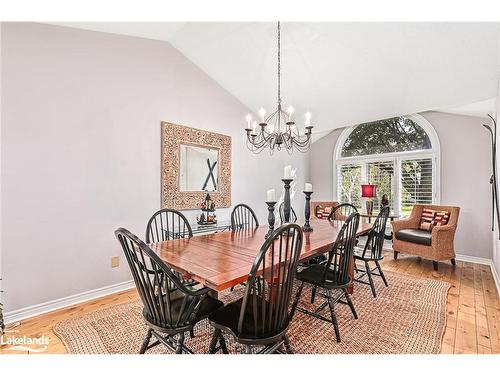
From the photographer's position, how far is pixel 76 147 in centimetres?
257

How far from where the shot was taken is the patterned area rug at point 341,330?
1856 millimetres

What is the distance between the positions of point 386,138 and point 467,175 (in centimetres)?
138

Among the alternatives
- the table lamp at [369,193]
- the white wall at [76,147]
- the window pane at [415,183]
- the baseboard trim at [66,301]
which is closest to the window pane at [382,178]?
the window pane at [415,183]

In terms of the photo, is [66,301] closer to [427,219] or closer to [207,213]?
[207,213]

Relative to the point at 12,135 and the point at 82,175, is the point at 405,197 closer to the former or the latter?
the point at 82,175

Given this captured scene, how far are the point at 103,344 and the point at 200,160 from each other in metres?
2.34

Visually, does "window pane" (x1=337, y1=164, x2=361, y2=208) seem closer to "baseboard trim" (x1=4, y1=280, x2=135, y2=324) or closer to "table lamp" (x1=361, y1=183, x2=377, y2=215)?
"table lamp" (x1=361, y1=183, x2=377, y2=215)

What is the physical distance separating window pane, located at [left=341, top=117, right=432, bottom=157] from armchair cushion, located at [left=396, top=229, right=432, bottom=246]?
149cm

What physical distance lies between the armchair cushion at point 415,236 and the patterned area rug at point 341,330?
1106mm

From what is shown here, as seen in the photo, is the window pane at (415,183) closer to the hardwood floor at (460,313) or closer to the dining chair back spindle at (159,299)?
the hardwood floor at (460,313)

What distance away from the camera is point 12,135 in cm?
222

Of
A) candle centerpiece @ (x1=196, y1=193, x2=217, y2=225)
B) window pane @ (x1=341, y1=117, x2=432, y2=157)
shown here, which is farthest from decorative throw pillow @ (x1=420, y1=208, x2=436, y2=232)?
candle centerpiece @ (x1=196, y1=193, x2=217, y2=225)

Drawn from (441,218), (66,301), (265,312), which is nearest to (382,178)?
(441,218)
